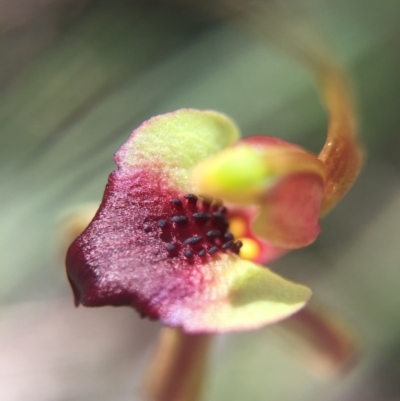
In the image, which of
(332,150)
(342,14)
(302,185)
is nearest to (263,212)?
(302,185)

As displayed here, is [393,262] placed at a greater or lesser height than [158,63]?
lesser

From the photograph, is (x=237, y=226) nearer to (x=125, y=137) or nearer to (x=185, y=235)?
(x=185, y=235)

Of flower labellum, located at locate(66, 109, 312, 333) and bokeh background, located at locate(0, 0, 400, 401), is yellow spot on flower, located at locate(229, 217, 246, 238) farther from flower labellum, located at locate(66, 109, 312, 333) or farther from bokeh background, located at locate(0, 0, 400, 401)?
bokeh background, located at locate(0, 0, 400, 401)

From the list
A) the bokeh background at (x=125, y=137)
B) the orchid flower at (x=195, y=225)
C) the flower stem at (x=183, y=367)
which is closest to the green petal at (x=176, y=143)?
the orchid flower at (x=195, y=225)

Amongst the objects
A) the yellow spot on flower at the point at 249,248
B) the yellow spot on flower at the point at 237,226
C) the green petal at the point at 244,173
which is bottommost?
the yellow spot on flower at the point at 249,248

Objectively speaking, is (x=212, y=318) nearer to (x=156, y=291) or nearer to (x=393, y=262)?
(x=156, y=291)

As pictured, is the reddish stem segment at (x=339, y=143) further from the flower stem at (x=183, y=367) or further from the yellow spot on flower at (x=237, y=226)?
the flower stem at (x=183, y=367)

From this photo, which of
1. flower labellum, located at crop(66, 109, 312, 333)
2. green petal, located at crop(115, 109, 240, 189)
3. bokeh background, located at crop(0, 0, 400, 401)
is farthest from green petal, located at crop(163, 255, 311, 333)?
bokeh background, located at crop(0, 0, 400, 401)
